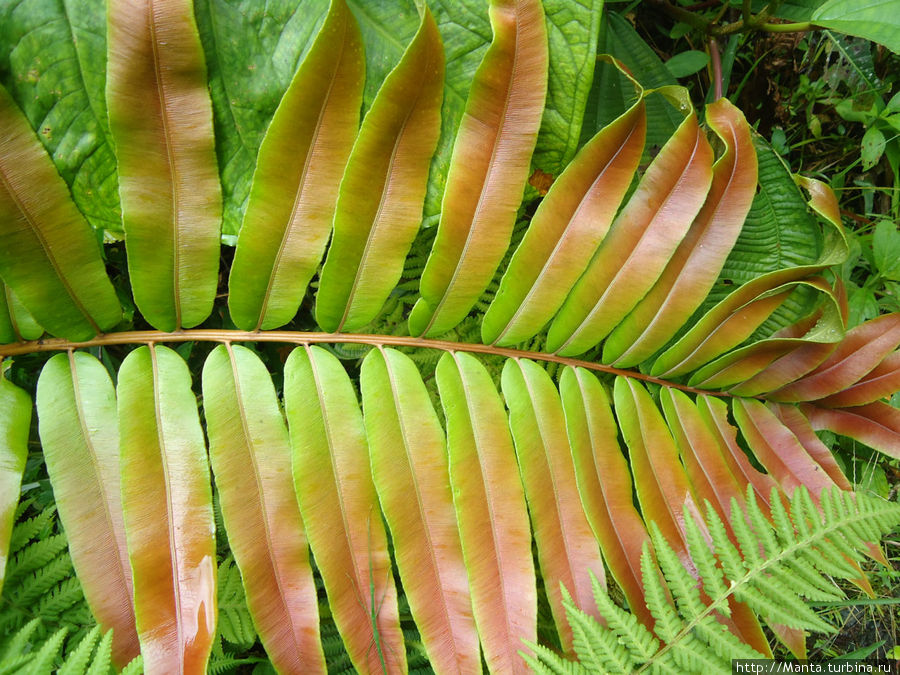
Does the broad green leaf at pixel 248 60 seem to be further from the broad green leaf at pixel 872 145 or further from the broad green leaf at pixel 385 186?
the broad green leaf at pixel 872 145

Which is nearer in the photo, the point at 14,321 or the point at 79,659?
the point at 79,659

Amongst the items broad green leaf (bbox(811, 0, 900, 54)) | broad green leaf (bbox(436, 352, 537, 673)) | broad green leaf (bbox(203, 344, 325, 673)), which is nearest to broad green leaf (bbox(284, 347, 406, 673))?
broad green leaf (bbox(203, 344, 325, 673))

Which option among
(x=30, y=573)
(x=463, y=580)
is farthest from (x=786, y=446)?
(x=30, y=573)

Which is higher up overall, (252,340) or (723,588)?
(252,340)

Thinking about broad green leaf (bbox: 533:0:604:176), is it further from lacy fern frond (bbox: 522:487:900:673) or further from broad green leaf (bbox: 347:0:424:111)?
lacy fern frond (bbox: 522:487:900:673)

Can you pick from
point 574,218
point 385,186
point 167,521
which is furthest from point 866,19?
point 167,521

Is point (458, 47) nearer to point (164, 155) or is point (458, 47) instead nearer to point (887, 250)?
point (164, 155)

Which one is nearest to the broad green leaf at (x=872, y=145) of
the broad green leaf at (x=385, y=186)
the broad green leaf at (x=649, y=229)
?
the broad green leaf at (x=649, y=229)
